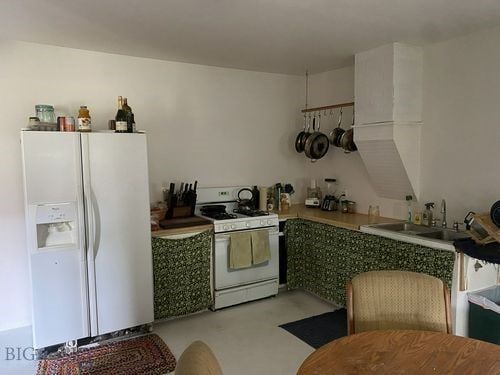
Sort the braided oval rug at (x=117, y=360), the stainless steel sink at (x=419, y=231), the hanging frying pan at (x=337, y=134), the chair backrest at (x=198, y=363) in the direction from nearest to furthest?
the chair backrest at (x=198, y=363) < the braided oval rug at (x=117, y=360) < the stainless steel sink at (x=419, y=231) < the hanging frying pan at (x=337, y=134)

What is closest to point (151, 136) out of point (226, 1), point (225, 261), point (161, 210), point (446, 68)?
point (161, 210)

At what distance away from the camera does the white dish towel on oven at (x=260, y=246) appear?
357cm

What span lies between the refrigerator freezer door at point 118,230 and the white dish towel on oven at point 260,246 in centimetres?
99

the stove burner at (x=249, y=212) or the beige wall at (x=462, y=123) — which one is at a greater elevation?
the beige wall at (x=462, y=123)

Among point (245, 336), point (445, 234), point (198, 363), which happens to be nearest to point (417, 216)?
point (445, 234)

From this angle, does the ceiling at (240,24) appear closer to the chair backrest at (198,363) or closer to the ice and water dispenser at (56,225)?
the ice and water dispenser at (56,225)

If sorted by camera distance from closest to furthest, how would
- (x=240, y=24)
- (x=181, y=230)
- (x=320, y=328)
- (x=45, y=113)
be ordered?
1. (x=240, y=24)
2. (x=45, y=113)
3. (x=320, y=328)
4. (x=181, y=230)

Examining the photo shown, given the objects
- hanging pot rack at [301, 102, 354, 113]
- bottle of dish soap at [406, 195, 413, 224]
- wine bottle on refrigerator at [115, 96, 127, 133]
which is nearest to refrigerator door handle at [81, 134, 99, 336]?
wine bottle on refrigerator at [115, 96, 127, 133]

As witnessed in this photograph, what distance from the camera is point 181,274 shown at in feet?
10.8

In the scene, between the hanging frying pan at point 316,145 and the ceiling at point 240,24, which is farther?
the hanging frying pan at point 316,145

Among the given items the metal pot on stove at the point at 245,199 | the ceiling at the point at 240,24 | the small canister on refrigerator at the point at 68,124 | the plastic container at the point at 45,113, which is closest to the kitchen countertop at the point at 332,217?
the metal pot on stove at the point at 245,199

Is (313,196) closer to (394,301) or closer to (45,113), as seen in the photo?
(394,301)

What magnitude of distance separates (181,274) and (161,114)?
1.56 metres

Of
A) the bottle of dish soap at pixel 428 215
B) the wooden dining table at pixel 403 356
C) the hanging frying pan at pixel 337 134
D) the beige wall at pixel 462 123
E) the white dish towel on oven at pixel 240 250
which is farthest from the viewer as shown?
the hanging frying pan at pixel 337 134
